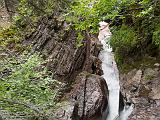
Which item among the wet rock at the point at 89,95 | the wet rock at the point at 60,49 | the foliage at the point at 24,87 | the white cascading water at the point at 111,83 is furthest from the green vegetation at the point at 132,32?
the wet rock at the point at 60,49

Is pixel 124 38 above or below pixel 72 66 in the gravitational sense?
above

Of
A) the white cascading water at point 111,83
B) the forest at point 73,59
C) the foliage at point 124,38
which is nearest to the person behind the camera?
the forest at point 73,59

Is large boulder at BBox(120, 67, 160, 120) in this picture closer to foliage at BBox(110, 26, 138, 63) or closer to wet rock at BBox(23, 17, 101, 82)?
foliage at BBox(110, 26, 138, 63)

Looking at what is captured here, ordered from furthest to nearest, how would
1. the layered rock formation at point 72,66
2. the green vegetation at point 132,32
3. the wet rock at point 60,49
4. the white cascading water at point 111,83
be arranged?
the wet rock at point 60,49 → the white cascading water at point 111,83 → the layered rock formation at point 72,66 → the green vegetation at point 132,32

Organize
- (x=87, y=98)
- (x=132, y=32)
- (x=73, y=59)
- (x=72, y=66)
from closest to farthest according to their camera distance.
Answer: (x=132, y=32) → (x=87, y=98) → (x=72, y=66) → (x=73, y=59)

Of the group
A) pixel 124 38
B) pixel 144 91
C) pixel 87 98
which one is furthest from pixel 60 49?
pixel 144 91

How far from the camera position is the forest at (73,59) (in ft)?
Result: 21.9

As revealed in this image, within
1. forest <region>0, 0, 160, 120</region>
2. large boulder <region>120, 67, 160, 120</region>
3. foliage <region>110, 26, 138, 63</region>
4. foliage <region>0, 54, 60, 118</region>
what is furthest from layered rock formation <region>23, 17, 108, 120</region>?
foliage <region>0, 54, 60, 118</region>

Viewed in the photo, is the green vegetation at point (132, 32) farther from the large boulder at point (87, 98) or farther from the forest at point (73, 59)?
the large boulder at point (87, 98)

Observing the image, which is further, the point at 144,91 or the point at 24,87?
the point at 144,91

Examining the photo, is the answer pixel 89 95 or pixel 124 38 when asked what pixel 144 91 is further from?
pixel 89 95

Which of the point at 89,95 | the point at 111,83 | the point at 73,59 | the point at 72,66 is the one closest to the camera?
the point at 89,95

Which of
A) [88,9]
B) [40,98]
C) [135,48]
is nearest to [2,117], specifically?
[40,98]

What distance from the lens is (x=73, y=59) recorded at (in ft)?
41.2
